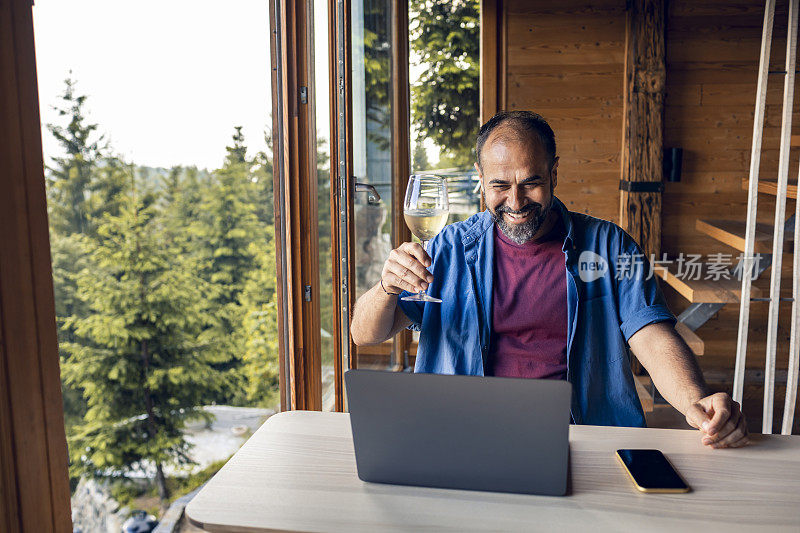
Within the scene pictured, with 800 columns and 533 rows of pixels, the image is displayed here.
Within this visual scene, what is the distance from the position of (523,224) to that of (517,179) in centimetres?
11

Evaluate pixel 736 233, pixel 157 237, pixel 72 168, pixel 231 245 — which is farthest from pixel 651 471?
pixel 736 233

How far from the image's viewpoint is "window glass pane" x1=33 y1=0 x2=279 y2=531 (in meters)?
1.30

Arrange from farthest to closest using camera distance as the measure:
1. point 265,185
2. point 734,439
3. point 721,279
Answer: point 721,279, point 265,185, point 734,439

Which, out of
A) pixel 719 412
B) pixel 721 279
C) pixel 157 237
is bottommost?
pixel 721 279

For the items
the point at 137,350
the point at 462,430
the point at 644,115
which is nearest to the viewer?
the point at 462,430

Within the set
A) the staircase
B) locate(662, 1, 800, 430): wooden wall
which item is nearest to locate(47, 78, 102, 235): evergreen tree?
the staircase

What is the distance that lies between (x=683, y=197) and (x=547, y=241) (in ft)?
7.82

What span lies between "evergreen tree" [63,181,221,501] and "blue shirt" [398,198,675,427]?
626 millimetres

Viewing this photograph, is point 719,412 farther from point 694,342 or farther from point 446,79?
point 446,79

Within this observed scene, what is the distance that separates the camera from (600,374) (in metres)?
1.50

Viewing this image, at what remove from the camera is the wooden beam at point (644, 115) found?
11.4 feet

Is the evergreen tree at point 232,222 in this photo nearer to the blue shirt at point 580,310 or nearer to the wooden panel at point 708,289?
the blue shirt at point 580,310

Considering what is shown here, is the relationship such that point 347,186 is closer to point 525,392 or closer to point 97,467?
point 97,467

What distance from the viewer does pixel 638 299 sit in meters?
1.47
